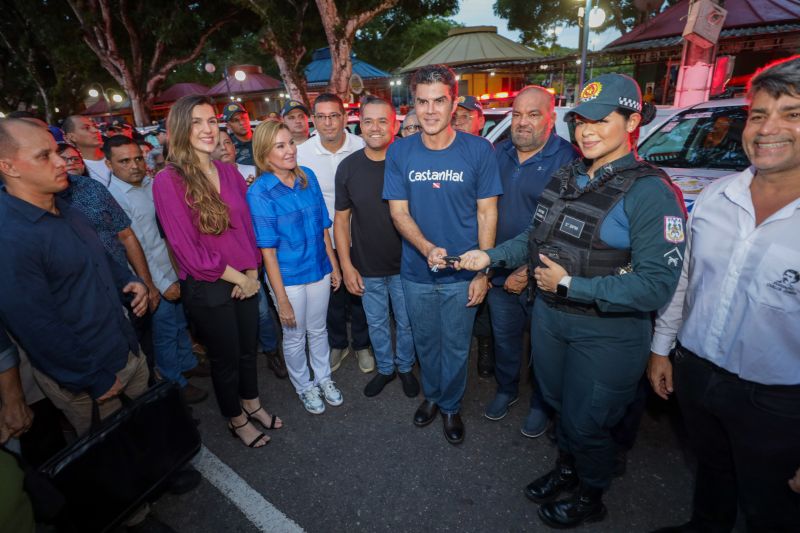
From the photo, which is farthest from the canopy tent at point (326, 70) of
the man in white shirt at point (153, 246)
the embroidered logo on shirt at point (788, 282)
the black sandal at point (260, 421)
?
the embroidered logo on shirt at point (788, 282)

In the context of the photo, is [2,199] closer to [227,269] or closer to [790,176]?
[227,269]

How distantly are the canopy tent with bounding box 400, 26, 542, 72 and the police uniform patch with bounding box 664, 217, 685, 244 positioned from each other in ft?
47.3

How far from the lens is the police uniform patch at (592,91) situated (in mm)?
1837

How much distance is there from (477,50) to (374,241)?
1409cm

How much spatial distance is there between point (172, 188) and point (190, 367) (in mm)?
2106

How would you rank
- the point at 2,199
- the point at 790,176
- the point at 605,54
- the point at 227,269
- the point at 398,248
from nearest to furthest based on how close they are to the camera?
1. the point at 790,176
2. the point at 2,199
3. the point at 227,269
4. the point at 398,248
5. the point at 605,54

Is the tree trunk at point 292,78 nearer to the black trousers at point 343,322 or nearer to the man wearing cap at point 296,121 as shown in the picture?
→ the man wearing cap at point 296,121

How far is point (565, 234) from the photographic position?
1966 millimetres

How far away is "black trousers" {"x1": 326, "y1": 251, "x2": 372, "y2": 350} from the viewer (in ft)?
13.4

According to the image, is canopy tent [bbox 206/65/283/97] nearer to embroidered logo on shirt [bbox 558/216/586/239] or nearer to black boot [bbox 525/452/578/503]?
embroidered logo on shirt [bbox 558/216/586/239]

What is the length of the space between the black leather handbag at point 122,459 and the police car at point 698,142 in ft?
13.0

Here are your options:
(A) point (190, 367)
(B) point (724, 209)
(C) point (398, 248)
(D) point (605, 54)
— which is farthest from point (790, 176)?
(D) point (605, 54)

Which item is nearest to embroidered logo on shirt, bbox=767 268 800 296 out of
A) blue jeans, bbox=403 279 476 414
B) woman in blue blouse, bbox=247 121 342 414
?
blue jeans, bbox=403 279 476 414

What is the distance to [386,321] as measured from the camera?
370 cm
